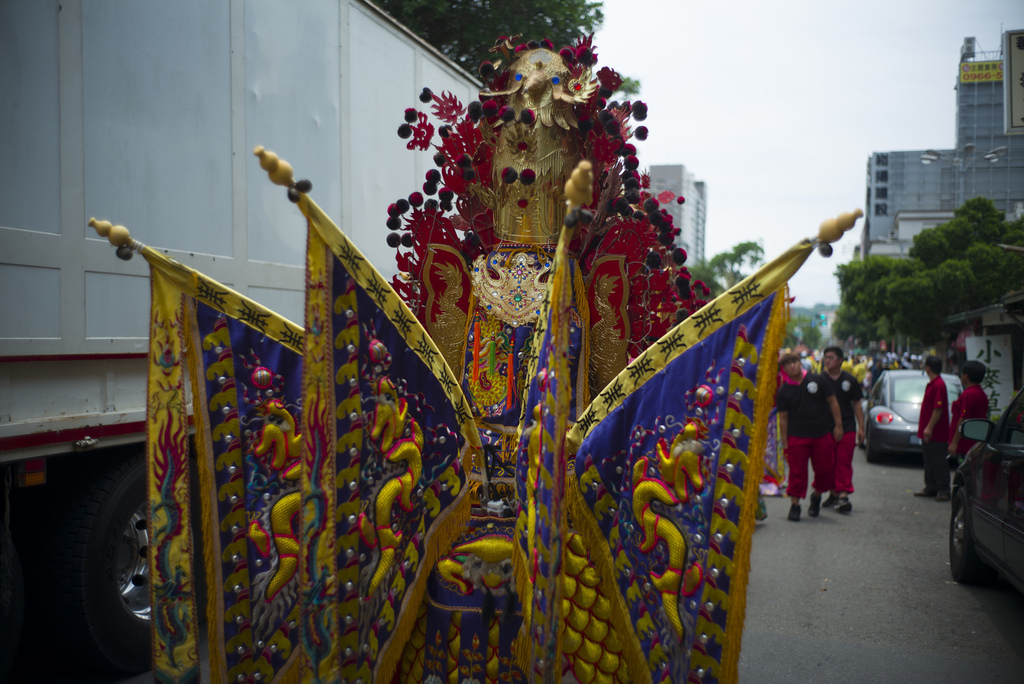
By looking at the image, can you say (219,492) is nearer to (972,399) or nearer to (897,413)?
(972,399)

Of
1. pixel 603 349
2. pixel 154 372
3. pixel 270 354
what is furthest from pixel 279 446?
pixel 603 349

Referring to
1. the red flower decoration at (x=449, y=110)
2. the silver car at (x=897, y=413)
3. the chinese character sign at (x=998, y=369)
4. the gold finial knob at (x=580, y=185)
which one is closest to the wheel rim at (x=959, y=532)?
the red flower decoration at (x=449, y=110)

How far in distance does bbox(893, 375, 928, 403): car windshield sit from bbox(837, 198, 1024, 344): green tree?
364 inches

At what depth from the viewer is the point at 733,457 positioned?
2.03 meters

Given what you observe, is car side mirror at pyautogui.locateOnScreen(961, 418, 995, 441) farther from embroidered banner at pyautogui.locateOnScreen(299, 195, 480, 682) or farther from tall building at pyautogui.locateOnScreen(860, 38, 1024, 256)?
tall building at pyautogui.locateOnScreen(860, 38, 1024, 256)

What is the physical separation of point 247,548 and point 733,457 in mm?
1553

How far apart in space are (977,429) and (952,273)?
16.2 m

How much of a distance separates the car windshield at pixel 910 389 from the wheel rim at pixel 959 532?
588 cm

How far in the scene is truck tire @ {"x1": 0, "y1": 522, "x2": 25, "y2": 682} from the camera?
2.95 meters

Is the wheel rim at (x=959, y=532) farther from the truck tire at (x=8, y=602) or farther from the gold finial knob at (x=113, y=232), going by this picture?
the truck tire at (x=8, y=602)

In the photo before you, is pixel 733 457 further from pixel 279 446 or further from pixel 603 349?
pixel 279 446

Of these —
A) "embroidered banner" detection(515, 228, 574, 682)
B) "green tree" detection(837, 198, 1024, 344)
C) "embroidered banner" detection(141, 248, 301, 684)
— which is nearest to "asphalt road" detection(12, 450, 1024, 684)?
"embroidered banner" detection(141, 248, 301, 684)

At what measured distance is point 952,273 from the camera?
60.0ft

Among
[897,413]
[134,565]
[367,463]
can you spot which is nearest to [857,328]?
[897,413]
